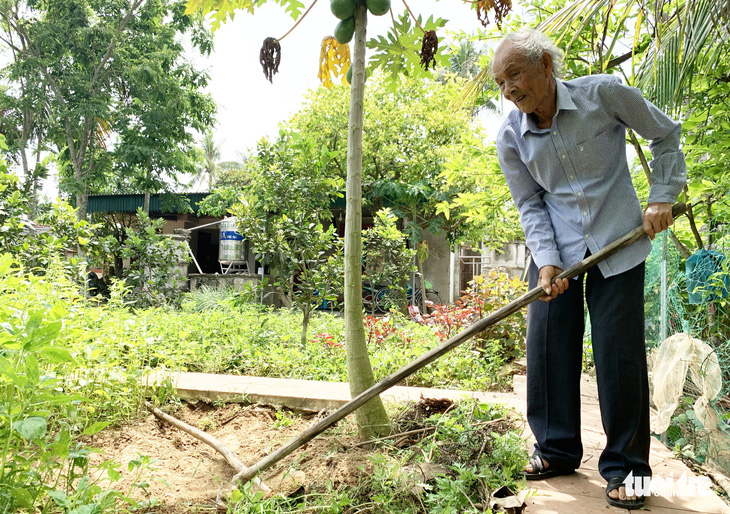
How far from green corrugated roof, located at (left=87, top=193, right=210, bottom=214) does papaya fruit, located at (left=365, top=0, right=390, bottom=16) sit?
13.9 metres

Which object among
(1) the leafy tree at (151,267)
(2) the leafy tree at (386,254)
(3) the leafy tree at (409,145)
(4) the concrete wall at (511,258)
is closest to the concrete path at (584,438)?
(2) the leafy tree at (386,254)

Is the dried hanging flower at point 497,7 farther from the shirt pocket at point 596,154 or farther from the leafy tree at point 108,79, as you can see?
the leafy tree at point 108,79

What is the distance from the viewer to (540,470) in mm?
1813

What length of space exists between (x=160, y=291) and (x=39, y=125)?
42.9ft

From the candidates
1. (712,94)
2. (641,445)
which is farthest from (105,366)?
(712,94)

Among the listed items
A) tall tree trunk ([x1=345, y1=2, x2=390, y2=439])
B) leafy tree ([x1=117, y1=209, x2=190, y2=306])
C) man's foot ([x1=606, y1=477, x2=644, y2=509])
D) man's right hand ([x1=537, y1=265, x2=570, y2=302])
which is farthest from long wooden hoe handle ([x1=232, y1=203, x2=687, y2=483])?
leafy tree ([x1=117, y1=209, x2=190, y2=306])

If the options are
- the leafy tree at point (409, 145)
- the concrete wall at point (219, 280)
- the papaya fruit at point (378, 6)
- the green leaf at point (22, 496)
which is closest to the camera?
the green leaf at point (22, 496)

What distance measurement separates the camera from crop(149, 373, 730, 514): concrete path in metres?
1.56

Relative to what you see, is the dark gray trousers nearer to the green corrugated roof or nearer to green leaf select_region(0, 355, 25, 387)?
green leaf select_region(0, 355, 25, 387)

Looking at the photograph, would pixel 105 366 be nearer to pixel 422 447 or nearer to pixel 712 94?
pixel 422 447

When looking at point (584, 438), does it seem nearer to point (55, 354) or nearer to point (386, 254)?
point (55, 354)

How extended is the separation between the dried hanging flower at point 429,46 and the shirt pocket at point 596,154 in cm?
77

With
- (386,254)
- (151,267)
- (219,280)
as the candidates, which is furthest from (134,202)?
(386,254)

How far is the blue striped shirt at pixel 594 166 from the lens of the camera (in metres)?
1.74
